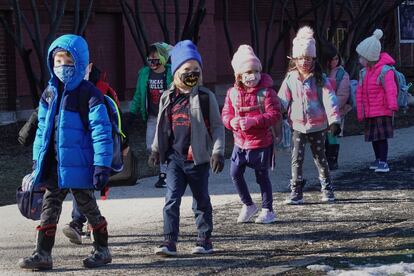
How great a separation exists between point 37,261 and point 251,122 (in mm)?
2607

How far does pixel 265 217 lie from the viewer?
898 centimetres

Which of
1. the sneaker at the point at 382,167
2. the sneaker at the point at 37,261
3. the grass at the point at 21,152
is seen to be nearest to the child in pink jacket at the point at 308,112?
the sneaker at the point at 382,167

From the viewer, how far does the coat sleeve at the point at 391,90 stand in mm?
11969

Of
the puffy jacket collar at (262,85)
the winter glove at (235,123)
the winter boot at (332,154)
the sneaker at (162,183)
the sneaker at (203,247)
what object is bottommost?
the sneaker at (203,247)

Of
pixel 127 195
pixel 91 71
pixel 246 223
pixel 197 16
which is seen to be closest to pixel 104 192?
pixel 91 71

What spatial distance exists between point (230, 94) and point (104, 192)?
2.05 meters

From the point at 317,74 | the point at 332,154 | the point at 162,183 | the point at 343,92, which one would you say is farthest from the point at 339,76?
the point at 162,183

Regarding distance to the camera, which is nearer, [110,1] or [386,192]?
[386,192]

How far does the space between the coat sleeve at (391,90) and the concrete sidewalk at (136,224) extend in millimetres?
1055

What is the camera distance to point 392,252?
7.77 m

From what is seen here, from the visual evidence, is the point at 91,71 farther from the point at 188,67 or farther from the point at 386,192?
the point at 386,192

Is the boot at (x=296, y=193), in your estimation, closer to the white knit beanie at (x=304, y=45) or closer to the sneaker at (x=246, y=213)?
the sneaker at (x=246, y=213)

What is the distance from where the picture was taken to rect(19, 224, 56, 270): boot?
705cm

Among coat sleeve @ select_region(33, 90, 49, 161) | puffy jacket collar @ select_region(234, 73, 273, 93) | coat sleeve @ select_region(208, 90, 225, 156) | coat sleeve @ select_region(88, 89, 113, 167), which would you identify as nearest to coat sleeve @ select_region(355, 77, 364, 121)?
puffy jacket collar @ select_region(234, 73, 273, 93)
